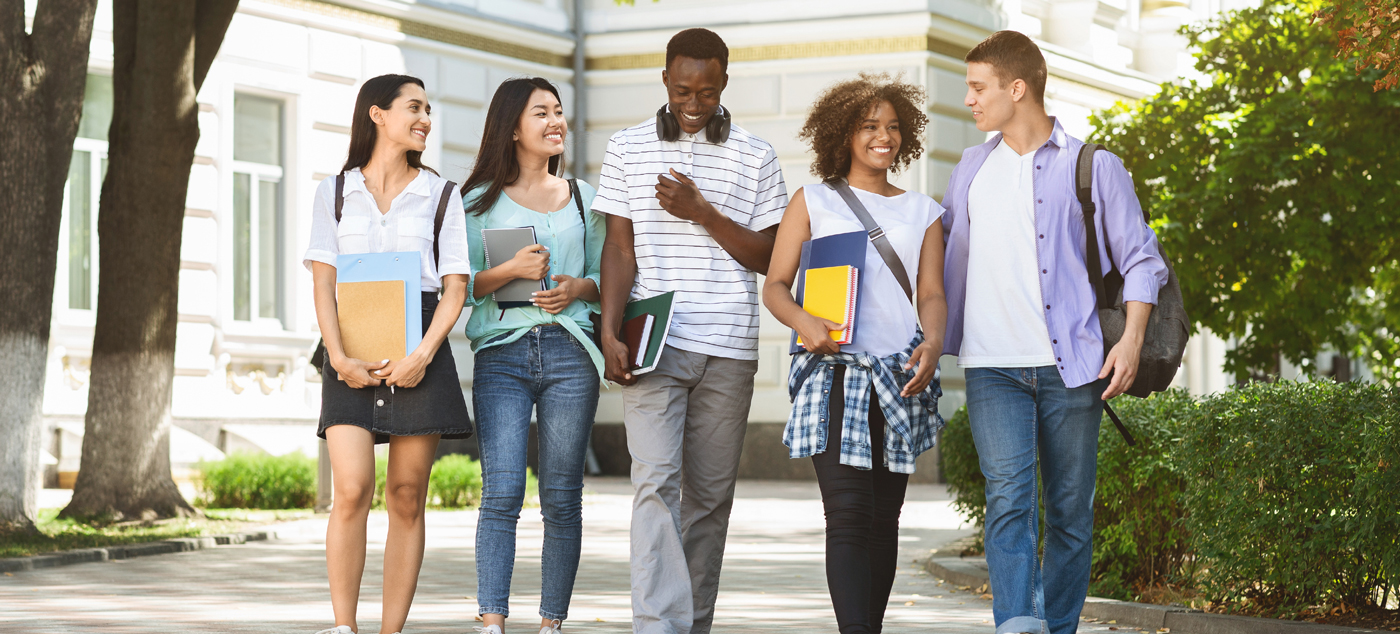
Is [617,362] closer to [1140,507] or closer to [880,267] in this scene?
[880,267]

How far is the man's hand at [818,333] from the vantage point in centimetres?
557

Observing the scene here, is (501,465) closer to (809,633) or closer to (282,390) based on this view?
(809,633)

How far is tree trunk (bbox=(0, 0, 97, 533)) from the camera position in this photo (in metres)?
10.0

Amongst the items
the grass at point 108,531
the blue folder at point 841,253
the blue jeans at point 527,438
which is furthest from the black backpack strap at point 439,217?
the grass at point 108,531

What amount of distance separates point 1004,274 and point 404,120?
2.03m

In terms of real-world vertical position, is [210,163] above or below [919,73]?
below

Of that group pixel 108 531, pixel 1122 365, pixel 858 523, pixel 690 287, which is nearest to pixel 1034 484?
pixel 1122 365

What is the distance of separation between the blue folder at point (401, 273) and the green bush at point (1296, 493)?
3.17m

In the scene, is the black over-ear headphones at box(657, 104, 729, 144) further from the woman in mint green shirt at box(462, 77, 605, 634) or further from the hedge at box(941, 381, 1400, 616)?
the hedge at box(941, 381, 1400, 616)

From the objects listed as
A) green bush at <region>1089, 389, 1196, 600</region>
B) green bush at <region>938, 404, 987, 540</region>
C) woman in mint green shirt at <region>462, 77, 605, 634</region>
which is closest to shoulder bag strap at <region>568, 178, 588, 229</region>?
woman in mint green shirt at <region>462, 77, 605, 634</region>

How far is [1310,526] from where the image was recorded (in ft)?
21.6

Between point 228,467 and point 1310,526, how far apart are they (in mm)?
9647

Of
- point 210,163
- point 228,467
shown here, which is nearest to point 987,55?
point 228,467

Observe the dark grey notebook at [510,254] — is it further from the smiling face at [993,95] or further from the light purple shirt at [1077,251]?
the smiling face at [993,95]
